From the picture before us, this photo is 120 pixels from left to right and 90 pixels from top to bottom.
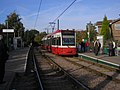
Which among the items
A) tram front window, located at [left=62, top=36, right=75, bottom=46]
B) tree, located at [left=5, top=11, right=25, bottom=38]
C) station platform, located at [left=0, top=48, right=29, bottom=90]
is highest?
tree, located at [left=5, top=11, right=25, bottom=38]

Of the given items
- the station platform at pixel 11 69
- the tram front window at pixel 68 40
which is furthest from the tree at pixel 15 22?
the station platform at pixel 11 69

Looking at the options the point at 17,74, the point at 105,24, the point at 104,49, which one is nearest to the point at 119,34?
the point at 105,24

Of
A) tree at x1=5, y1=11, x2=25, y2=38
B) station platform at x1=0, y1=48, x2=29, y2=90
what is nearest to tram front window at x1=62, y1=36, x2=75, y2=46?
station platform at x1=0, y1=48, x2=29, y2=90

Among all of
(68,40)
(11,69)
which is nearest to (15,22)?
(68,40)

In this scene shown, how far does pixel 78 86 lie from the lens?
10.4m

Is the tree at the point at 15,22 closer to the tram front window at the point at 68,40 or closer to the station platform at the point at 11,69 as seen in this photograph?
the tram front window at the point at 68,40

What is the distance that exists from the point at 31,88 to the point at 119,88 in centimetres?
356

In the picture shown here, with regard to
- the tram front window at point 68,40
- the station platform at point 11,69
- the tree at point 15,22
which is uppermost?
the tree at point 15,22

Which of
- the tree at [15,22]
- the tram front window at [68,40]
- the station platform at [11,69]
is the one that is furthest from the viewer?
the tree at [15,22]

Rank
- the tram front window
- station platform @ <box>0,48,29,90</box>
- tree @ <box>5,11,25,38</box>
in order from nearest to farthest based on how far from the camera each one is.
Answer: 1. station platform @ <box>0,48,29,90</box>
2. the tram front window
3. tree @ <box>5,11,25,38</box>

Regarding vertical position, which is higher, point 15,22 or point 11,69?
point 15,22

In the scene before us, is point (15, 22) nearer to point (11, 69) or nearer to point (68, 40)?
point (68, 40)

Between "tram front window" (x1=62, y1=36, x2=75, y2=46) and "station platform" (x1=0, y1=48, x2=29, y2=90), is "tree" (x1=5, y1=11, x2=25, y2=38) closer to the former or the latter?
"tram front window" (x1=62, y1=36, x2=75, y2=46)

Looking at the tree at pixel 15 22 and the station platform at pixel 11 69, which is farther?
the tree at pixel 15 22
